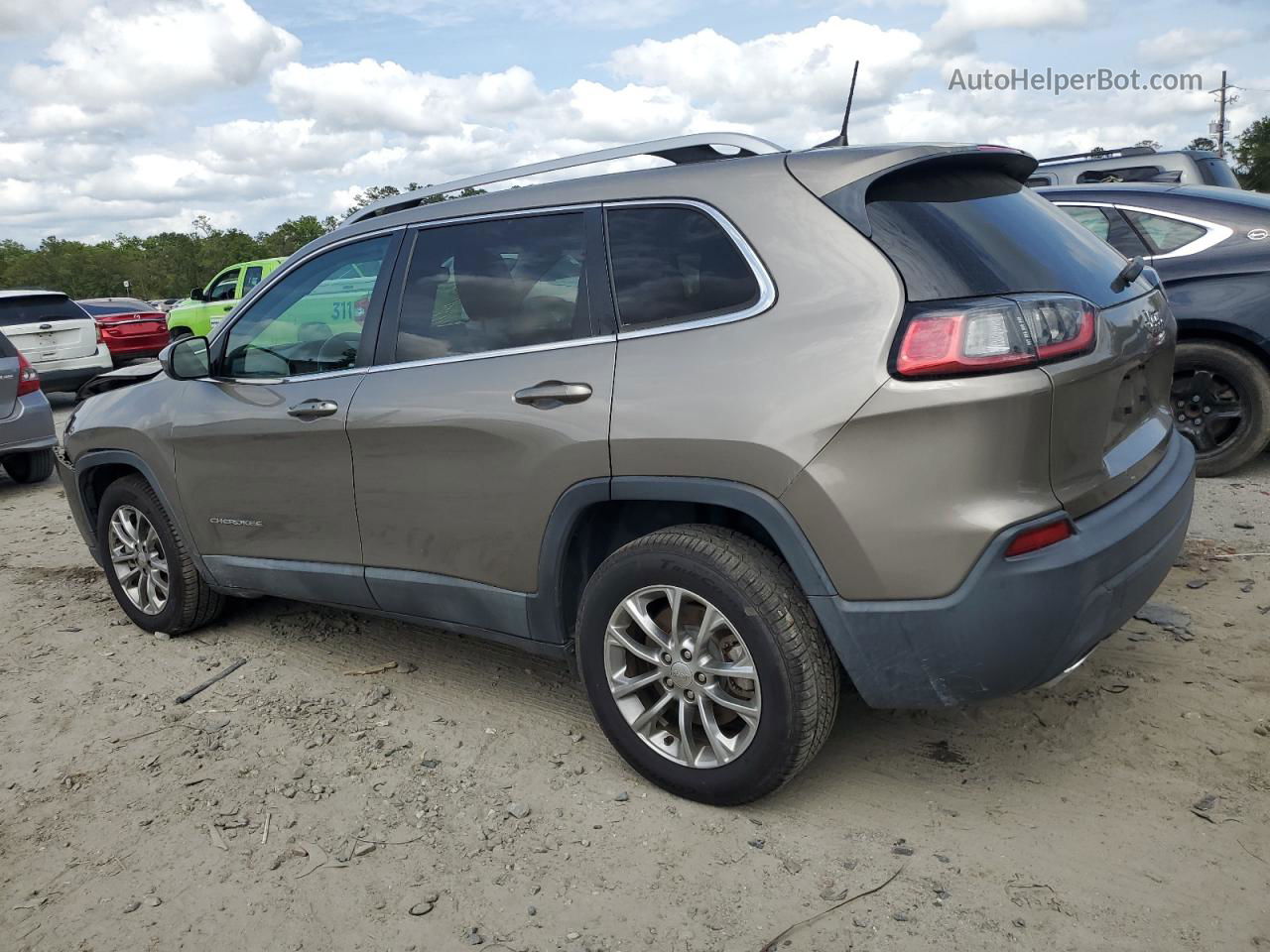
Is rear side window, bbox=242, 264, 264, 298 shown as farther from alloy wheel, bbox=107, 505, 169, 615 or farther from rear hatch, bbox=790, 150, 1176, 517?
rear hatch, bbox=790, 150, 1176, 517

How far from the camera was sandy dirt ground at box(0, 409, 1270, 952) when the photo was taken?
8.48 ft

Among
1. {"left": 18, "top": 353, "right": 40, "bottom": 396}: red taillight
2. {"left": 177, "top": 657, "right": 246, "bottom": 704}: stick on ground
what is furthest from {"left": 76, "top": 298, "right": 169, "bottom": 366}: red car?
{"left": 177, "top": 657, "right": 246, "bottom": 704}: stick on ground

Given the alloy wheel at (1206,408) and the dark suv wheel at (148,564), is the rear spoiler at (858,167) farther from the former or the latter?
the alloy wheel at (1206,408)

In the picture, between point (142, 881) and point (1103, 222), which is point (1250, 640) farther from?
point (142, 881)

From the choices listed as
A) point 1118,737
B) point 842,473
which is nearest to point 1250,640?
point 1118,737

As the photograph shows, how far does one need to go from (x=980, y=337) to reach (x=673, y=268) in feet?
2.94

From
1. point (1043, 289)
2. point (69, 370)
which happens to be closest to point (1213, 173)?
point (1043, 289)

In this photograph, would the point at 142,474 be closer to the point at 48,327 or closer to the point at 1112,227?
the point at 1112,227

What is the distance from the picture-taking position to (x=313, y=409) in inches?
147

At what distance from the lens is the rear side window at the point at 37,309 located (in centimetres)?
1285

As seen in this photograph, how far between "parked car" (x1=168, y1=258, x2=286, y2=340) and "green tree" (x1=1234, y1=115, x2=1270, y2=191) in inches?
2070

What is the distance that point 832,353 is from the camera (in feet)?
8.53

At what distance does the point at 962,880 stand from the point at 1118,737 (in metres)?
0.90

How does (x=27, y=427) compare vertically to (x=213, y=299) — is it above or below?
below
